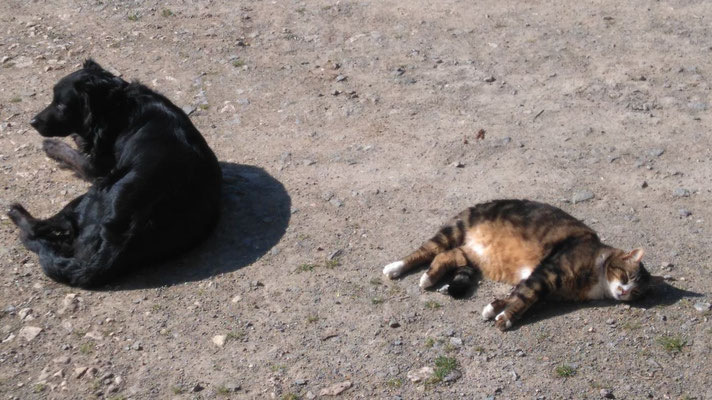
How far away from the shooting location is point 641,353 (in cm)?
572

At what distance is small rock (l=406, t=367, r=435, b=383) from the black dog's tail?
818mm

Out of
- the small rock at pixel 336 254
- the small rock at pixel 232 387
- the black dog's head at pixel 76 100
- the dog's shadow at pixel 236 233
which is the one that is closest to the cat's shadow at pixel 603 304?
the small rock at pixel 336 254

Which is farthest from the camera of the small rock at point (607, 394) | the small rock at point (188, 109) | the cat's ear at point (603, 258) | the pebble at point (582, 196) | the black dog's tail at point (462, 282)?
the small rock at point (188, 109)

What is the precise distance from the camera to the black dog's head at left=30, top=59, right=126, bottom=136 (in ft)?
24.5

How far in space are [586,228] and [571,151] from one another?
1740 mm

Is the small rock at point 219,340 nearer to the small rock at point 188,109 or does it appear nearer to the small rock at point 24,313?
the small rock at point 24,313

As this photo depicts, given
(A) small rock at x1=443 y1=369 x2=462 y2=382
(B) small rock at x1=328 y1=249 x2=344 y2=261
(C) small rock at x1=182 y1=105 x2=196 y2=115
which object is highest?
(C) small rock at x1=182 y1=105 x2=196 y2=115

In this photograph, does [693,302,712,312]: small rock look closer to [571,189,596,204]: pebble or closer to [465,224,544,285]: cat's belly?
[465,224,544,285]: cat's belly

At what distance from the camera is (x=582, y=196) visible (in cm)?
746

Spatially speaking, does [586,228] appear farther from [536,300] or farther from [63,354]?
[63,354]

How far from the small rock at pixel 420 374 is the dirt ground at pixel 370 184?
30 mm

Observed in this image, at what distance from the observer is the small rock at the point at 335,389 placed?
18.2ft

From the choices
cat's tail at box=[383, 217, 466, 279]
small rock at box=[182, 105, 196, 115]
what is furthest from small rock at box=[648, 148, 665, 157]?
small rock at box=[182, 105, 196, 115]

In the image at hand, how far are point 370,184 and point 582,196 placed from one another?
1.90 m
